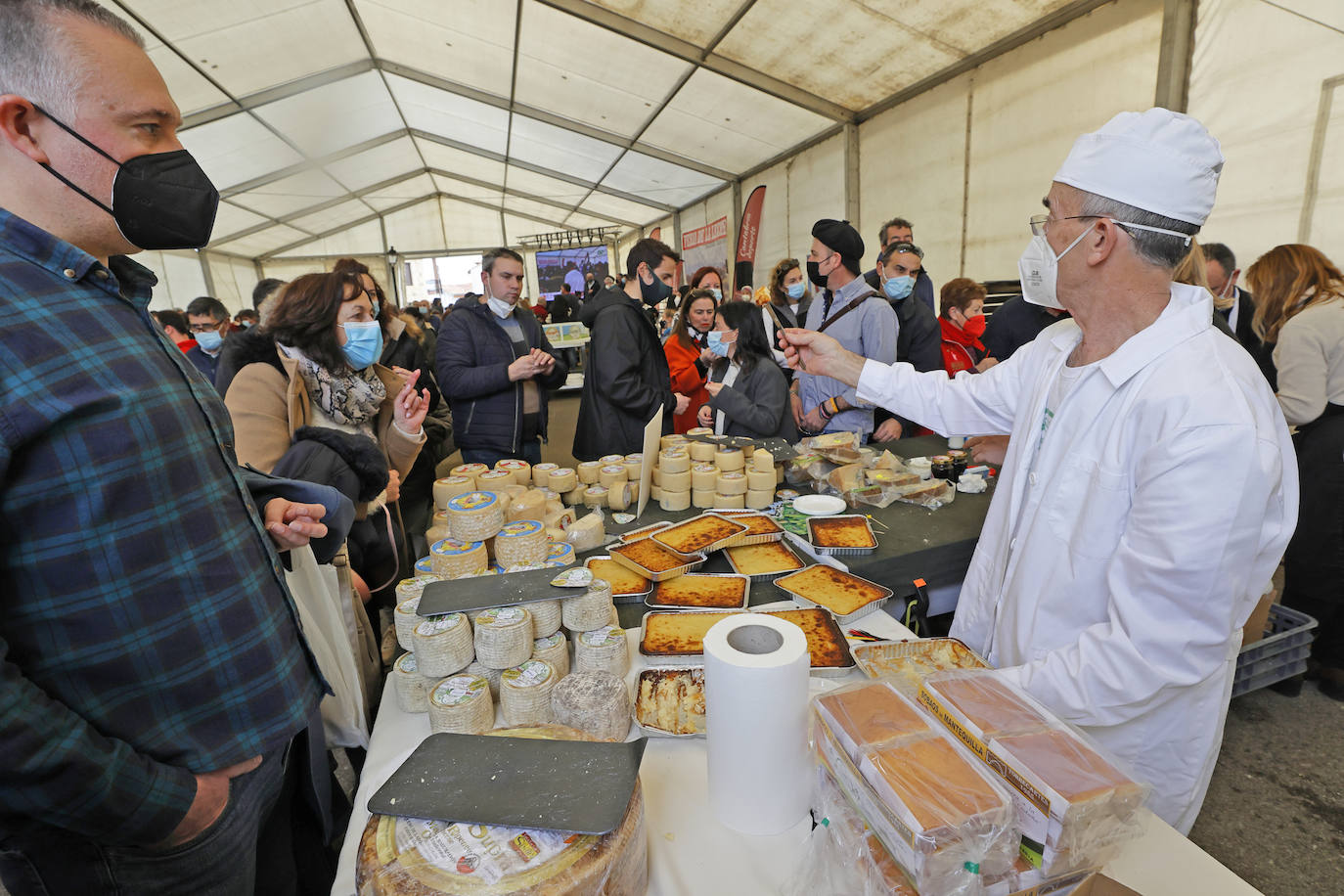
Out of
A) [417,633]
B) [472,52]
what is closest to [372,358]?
[417,633]

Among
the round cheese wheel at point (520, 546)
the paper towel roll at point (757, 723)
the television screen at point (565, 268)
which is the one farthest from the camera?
the television screen at point (565, 268)

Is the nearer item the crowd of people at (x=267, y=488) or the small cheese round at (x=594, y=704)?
the crowd of people at (x=267, y=488)

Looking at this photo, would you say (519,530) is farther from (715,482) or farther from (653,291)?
(653,291)

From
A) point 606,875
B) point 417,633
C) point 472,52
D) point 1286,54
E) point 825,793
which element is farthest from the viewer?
point 472,52

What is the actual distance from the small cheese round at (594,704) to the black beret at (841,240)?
334cm

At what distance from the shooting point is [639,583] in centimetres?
201

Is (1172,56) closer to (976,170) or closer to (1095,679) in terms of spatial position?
(976,170)

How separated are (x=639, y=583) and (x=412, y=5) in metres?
10.5

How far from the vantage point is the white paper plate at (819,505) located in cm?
260

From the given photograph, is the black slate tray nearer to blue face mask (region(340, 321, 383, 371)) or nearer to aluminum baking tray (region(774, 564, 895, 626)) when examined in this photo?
aluminum baking tray (region(774, 564, 895, 626))

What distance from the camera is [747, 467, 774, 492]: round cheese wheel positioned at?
2.69 m

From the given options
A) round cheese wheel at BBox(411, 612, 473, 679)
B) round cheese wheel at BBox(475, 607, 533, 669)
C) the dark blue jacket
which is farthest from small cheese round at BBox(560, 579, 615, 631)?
the dark blue jacket

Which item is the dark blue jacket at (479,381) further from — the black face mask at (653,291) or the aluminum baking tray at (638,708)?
the aluminum baking tray at (638,708)

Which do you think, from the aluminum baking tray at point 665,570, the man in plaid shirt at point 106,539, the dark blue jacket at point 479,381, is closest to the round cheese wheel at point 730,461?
the aluminum baking tray at point 665,570
